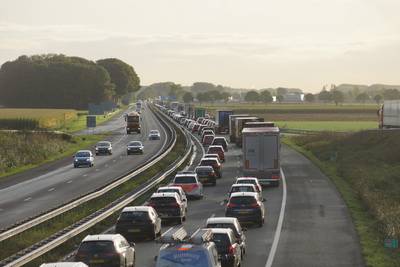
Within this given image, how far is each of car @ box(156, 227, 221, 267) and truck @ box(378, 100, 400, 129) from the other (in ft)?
256

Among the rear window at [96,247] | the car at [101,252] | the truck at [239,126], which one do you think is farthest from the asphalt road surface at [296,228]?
the truck at [239,126]

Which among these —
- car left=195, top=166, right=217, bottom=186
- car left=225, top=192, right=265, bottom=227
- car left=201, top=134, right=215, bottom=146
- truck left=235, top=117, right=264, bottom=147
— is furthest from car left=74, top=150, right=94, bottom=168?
car left=225, top=192, right=265, bottom=227

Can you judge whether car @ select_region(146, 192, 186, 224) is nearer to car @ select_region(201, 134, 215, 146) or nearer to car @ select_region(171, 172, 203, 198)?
car @ select_region(171, 172, 203, 198)

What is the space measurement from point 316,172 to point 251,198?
30.6 meters

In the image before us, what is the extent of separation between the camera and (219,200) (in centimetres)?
4497

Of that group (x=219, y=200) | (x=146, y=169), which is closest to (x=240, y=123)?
(x=146, y=169)

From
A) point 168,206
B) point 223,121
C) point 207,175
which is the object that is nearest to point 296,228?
point 168,206

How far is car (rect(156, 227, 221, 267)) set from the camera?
57.3ft

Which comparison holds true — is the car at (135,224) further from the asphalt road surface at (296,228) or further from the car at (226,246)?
the car at (226,246)

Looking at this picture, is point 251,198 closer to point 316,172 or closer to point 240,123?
point 316,172

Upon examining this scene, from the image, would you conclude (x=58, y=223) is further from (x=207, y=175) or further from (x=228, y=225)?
(x=207, y=175)

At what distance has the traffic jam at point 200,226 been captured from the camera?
1821 cm

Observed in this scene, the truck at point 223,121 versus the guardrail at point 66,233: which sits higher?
the guardrail at point 66,233

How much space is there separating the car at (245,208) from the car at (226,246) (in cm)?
965
